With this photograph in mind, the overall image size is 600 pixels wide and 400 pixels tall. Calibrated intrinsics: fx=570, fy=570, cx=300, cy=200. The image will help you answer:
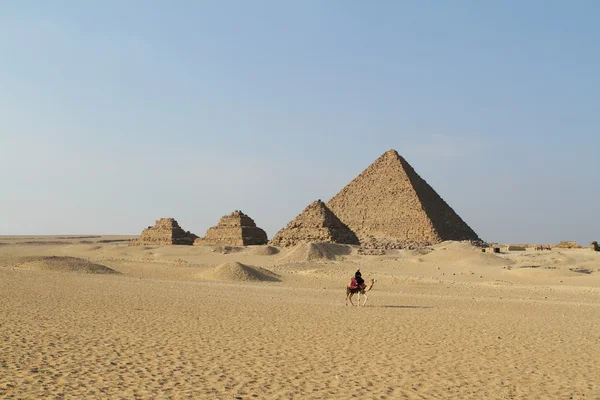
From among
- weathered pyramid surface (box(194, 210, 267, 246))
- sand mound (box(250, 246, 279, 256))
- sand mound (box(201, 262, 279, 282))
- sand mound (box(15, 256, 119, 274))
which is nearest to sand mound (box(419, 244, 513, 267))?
sand mound (box(201, 262, 279, 282))

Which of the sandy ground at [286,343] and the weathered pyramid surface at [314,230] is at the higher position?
the weathered pyramid surface at [314,230]

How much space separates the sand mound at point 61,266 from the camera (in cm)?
2612

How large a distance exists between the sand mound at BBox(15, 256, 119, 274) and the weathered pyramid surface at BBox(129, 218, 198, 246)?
33.7 metres

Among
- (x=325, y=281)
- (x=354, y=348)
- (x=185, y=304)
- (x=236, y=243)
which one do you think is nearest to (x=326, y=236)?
(x=236, y=243)

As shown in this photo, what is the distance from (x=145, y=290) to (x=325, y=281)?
10048 mm

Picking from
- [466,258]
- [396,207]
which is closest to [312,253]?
[466,258]

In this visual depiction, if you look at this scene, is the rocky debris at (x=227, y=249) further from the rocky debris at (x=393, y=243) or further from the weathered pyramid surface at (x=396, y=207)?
the weathered pyramid surface at (x=396, y=207)

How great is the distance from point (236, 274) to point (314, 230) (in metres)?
24.0

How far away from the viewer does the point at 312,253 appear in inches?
1527

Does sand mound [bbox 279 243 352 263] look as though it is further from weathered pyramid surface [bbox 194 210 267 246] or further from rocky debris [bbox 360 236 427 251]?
weathered pyramid surface [bbox 194 210 267 246]

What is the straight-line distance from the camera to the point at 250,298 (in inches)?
647

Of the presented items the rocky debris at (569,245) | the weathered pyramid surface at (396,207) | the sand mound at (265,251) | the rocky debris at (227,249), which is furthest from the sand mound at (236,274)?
the rocky debris at (569,245)

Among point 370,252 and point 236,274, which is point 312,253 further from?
point 236,274

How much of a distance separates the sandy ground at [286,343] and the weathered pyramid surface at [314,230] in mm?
27192
